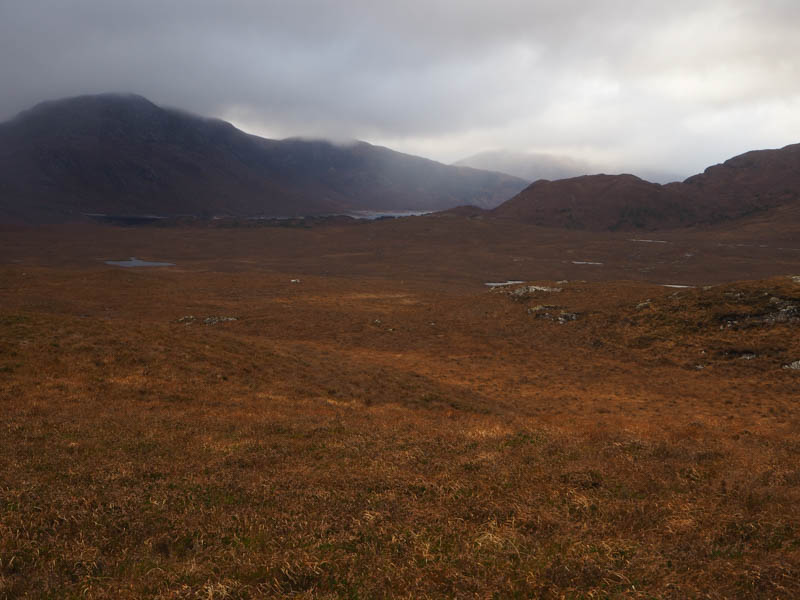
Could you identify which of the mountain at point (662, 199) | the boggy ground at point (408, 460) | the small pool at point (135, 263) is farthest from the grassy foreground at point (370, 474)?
the mountain at point (662, 199)

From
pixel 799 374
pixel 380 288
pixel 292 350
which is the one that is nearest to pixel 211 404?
pixel 292 350

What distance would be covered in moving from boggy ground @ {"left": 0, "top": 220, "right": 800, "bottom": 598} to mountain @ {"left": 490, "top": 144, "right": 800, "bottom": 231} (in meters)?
149

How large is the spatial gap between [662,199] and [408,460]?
641ft

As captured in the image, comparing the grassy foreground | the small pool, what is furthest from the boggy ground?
the small pool

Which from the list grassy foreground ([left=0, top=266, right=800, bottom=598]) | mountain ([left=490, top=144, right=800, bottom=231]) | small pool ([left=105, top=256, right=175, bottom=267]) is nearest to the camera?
grassy foreground ([left=0, top=266, right=800, bottom=598])

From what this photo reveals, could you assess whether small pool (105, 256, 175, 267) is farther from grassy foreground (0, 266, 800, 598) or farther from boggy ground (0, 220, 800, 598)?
grassy foreground (0, 266, 800, 598)

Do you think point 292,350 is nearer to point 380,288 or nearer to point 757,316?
point 757,316

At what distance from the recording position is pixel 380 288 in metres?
62.6

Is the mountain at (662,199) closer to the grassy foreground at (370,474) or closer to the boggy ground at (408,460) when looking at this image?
the boggy ground at (408,460)

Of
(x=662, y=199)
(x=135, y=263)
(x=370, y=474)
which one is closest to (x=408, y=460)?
(x=370, y=474)

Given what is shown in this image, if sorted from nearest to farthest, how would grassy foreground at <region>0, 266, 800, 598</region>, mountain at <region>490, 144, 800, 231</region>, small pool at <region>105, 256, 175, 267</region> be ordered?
grassy foreground at <region>0, 266, 800, 598</region> < small pool at <region>105, 256, 175, 267</region> < mountain at <region>490, 144, 800, 231</region>

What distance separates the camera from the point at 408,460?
1082 centimetres

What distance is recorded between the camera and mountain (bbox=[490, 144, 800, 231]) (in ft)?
549

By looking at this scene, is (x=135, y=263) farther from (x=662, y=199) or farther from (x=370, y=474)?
(x=662, y=199)
